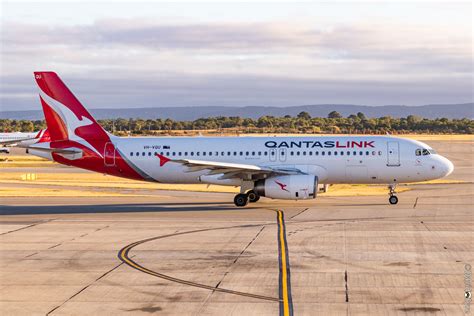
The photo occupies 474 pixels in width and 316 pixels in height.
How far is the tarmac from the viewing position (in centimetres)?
1800

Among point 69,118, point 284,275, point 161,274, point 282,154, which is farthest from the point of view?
point 69,118

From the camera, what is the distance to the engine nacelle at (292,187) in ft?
124

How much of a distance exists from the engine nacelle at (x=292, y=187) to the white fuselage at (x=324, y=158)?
7.48 feet

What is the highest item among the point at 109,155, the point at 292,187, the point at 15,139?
the point at 109,155

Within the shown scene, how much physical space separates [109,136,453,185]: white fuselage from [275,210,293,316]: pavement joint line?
9219mm

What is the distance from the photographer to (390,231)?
29828 mm

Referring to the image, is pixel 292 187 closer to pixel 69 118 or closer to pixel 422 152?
pixel 422 152

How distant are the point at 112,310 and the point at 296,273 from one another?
6.11 meters

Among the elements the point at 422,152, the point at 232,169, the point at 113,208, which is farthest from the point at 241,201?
A: the point at 422,152

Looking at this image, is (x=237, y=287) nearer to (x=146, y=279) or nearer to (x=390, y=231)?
(x=146, y=279)

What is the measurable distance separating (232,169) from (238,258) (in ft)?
48.6

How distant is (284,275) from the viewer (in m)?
21.2

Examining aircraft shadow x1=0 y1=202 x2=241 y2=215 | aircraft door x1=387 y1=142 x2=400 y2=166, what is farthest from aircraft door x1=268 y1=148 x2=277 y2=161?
aircraft door x1=387 y1=142 x2=400 y2=166

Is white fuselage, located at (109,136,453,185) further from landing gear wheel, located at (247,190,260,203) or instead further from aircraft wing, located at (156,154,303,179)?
landing gear wheel, located at (247,190,260,203)
